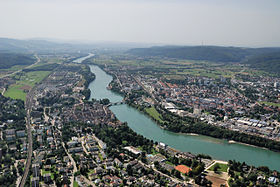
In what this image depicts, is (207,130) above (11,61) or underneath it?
underneath

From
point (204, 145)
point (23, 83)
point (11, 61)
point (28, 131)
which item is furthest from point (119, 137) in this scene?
point (11, 61)

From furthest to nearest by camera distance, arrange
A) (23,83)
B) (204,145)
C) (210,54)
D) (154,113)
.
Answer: (210,54) < (23,83) < (154,113) < (204,145)

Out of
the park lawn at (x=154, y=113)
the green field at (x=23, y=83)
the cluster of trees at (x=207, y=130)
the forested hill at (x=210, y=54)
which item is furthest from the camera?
the forested hill at (x=210, y=54)

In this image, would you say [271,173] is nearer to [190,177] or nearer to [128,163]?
[190,177]

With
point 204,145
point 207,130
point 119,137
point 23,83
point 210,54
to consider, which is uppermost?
point 210,54

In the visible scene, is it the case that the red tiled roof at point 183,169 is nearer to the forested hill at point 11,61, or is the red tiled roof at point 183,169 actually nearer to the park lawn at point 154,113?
the park lawn at point 154,113

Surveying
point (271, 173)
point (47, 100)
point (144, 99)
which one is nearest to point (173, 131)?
point (271, 173)

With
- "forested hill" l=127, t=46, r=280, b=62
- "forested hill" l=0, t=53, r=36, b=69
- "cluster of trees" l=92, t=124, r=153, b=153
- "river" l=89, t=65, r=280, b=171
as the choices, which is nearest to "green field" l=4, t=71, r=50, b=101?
"forested hill" l=0, t=53, r=36, b=69

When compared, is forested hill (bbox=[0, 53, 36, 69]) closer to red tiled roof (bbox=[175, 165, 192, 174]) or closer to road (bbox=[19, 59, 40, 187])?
road (bbox=[19, 59, 40, 187])

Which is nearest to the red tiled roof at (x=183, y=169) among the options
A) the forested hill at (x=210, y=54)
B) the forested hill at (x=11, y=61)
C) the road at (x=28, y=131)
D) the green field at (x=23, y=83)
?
the road at (x=28, y=131)

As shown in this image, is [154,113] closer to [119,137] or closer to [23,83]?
[119,137]
